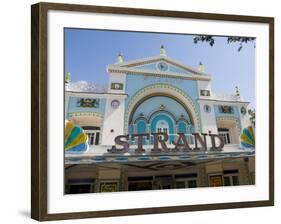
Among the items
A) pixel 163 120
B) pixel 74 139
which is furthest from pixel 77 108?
pixel 163 120

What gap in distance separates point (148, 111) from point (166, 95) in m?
0.11

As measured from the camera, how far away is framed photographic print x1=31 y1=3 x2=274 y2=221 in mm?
2695

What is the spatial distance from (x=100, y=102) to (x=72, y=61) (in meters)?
0.21

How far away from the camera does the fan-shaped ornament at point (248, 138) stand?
10.2ft

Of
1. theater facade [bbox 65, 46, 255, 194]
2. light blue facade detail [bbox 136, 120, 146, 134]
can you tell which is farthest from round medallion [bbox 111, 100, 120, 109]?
light blue facade detail [bbox 136, 120, 146, 134]

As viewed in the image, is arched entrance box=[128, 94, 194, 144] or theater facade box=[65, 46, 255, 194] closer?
theater facade box=[65, 46, 255, 194]

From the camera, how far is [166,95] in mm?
2955

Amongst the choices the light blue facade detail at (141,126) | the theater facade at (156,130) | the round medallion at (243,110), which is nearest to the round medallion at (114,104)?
the theater facade at (156,130)

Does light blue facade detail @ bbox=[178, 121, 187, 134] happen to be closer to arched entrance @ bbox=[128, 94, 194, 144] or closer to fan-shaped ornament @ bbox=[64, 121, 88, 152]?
arched entrance @ bbox=[128, 94, 194, 144]

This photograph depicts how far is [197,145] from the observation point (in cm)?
300

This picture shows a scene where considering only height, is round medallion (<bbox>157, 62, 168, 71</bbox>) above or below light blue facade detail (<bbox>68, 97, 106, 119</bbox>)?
above

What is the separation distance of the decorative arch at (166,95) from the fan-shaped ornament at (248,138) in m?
0.23

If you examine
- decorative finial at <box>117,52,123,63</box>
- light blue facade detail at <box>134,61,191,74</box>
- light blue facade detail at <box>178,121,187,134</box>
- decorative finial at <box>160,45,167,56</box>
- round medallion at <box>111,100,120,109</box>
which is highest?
decorative finial at <box>160,45,167,56</box>

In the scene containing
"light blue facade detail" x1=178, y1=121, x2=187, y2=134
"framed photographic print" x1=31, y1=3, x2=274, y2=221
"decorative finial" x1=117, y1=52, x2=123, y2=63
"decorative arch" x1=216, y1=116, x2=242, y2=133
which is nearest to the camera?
"framed photographic print" x1=31, y1=3, x2=274, y2=221
